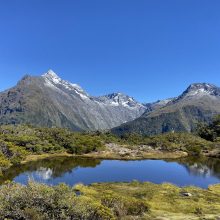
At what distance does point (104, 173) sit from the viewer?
414 feet

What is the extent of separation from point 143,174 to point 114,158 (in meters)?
54.9

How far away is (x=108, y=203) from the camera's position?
56531 millimetres

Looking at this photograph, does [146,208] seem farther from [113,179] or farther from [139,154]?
[139,154]

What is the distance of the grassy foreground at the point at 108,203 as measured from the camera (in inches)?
1673

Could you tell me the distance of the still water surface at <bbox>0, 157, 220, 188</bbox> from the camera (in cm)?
10988

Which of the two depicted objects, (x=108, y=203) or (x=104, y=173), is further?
(x=104, y=173)

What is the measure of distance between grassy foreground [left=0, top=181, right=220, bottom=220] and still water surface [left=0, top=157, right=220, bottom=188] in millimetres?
19133

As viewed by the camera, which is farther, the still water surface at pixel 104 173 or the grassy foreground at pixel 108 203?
the still water surface at pixel 104 173

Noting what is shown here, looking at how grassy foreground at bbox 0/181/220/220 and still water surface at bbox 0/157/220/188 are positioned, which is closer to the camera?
grassy foreground at bbox 0/181/220/220

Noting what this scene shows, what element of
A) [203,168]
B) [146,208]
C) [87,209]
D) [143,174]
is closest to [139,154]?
[203,168]

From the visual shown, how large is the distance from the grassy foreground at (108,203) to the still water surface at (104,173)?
62.8 ft

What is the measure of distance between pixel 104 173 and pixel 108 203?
230 ft

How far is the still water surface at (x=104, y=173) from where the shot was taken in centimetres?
10988

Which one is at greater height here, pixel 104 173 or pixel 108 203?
pixel 104 173
